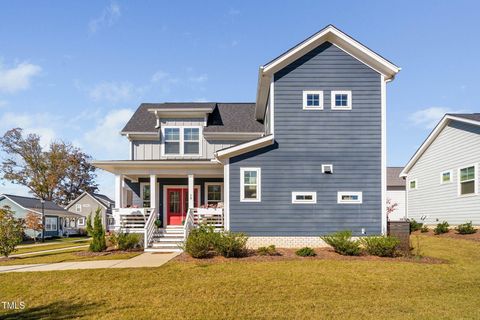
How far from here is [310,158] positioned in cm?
1427

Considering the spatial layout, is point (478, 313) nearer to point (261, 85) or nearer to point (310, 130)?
point (310, 130)

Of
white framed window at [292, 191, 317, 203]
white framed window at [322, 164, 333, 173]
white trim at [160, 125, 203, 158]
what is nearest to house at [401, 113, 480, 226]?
white framed window at [322, 164, 333, 173]

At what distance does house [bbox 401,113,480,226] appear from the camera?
1722 centimetres

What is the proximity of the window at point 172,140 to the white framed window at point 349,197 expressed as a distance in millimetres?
8949

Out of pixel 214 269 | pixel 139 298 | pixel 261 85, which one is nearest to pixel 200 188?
pixel 261 85

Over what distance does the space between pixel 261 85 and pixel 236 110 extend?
18.3 ft

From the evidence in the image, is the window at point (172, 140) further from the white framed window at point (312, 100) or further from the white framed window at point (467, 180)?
the white framed window at point (467, 180)

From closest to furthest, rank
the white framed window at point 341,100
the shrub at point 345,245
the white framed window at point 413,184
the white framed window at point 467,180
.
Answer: the shrub at point 345,245
the white framed window at point 341,100
the white framed window at point 467,180
the white framed window at point 413,184

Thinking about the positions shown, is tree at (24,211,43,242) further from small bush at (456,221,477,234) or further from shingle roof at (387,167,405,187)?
shingle roof at (387,167,405,187)

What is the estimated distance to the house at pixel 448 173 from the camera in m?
17.2

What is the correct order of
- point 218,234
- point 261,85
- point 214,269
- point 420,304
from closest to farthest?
point 420,304 → point 214,269 → point 218,234 → point 261,85

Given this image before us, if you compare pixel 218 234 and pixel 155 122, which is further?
pixel 155 122

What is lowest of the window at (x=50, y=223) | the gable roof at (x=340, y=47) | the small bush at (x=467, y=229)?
the window at (x=50, y=223)

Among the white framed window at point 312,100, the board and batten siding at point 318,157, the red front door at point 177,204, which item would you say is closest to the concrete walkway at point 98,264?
the board and batten siding at point 318,157
